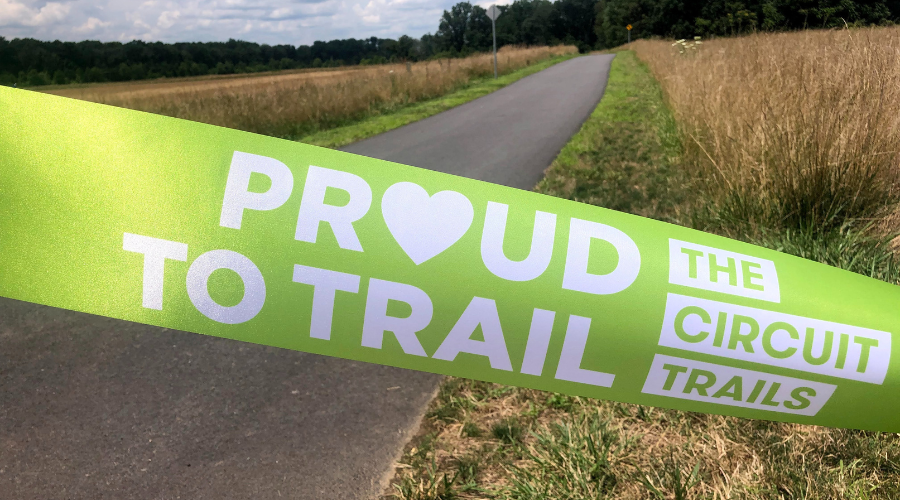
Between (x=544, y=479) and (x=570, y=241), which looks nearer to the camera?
(x=570, y=241)

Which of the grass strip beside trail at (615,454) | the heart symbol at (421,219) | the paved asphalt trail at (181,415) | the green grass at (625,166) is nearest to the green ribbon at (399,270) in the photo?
the heart symbol at (421,219)

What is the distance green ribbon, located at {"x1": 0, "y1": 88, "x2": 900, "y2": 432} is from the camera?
41.8 inches

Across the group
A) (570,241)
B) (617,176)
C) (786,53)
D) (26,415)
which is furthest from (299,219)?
(617,176)

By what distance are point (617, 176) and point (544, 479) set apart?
16.4 ft

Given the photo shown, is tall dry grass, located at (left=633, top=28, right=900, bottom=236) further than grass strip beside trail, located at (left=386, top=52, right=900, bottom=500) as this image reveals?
Yes

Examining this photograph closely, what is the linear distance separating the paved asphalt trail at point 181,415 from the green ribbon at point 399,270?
4.45 ft

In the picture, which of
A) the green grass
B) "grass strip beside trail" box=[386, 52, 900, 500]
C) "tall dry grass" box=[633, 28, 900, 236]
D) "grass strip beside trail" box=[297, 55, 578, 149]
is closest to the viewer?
"grass strip beside trail" box=[386, 52, 900, 500]

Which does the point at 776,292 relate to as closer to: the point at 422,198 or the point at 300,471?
the point at 422,198

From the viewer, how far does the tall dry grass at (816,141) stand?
3.39 metres

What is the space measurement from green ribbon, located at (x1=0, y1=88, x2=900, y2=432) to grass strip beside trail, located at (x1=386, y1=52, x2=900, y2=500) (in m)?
0.75

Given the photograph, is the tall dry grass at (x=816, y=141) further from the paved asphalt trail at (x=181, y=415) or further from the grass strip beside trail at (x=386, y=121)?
the grass strip beside trail at (x=386, y=121)

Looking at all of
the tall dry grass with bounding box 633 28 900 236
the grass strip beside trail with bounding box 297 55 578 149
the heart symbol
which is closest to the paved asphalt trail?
the heart symbol

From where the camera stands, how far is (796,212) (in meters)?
3.57

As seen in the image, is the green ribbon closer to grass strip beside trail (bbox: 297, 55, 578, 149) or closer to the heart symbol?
the heart symbol
